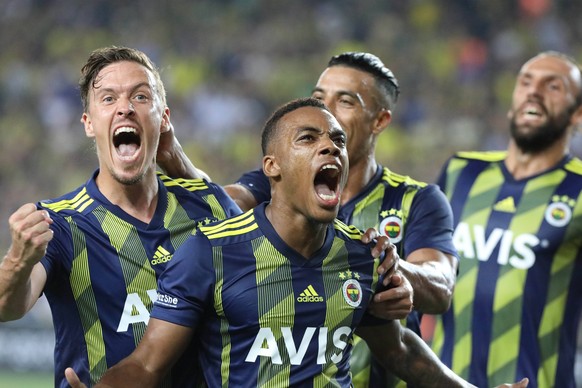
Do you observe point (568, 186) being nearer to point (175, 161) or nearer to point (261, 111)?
point (175, 161)

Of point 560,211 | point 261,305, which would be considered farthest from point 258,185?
point 560,211

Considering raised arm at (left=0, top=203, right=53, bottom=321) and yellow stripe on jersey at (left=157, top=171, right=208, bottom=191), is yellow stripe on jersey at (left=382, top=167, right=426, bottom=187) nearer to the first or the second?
yellow stripe on jersey at (left=157, top=171, right=208, bottom=191)

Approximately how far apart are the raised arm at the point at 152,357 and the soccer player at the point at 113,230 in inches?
10.1

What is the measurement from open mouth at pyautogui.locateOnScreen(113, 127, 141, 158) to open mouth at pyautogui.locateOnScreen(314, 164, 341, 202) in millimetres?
695

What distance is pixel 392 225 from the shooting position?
171 inches

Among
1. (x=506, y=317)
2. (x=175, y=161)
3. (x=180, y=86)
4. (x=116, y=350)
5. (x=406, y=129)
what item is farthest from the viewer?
(x=180, y=86)

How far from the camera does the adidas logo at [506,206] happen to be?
18.0 feet

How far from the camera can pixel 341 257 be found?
11.4ft

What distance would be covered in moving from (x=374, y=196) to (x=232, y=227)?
1.19 meters

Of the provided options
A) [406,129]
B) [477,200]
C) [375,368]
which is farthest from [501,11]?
[375,368]

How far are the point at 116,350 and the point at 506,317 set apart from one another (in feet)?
8.21

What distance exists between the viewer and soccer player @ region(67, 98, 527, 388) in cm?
317

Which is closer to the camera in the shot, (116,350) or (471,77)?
(116,350)

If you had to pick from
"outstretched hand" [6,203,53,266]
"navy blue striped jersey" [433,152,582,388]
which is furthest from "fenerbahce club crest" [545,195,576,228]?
"outstretched hand" [6,203,53,266]
